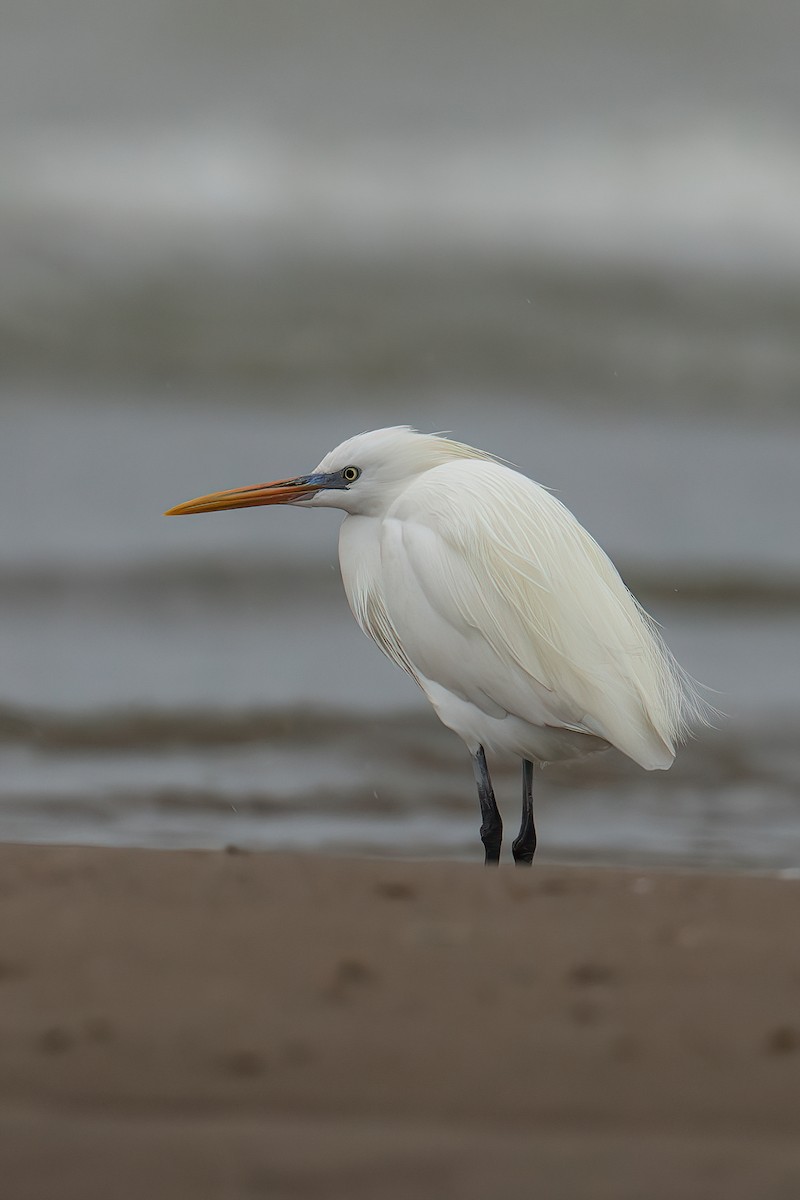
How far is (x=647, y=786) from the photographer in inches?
318

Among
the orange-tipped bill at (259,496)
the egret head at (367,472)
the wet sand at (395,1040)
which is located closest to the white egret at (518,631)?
the egret head at (367,472)

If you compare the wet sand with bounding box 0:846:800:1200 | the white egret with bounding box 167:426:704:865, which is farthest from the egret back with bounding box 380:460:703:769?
the wet sand with bounding box 0:846:800:1200

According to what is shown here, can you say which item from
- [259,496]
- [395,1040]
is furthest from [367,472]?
[395,1040]

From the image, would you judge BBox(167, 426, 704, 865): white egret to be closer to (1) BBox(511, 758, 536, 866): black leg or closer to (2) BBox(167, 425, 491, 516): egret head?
(1) BBox(511, 758, 536, 866): black leg

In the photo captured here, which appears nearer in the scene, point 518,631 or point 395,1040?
point 395,1040

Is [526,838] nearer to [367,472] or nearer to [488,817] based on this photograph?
[488,817]

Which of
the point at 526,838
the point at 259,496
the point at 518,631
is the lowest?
the point at 526,838

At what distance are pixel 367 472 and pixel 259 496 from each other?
0.38m

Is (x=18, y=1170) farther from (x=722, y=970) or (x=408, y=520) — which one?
(x=408, y=520)

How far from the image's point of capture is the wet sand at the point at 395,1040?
170 centimetres

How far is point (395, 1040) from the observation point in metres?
1.97

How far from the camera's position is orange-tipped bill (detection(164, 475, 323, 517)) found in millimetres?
4719

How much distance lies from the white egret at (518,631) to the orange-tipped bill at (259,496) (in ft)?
1.08

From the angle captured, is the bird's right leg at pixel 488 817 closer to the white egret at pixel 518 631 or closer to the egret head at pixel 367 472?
the white egret at pixel 518 631
